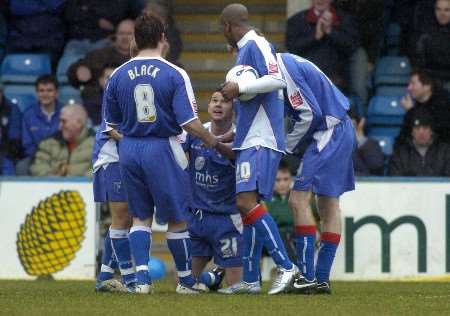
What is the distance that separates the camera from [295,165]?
693 inches

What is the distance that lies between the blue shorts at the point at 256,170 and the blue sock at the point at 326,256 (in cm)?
71

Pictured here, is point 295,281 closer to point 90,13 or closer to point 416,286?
point 416,286

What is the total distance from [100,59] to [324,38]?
2628 millimetres

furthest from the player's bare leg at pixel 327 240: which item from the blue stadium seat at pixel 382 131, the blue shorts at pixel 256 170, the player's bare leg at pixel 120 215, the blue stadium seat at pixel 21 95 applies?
the blue stadium seat at pixel 21 95

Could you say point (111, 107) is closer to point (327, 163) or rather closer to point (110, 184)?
point (110, 184)

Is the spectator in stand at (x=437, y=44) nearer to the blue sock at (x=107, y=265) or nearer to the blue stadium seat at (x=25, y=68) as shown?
the blue stadium seat at (x=25, y=68)

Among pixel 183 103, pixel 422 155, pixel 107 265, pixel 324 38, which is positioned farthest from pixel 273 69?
pixel 324 38

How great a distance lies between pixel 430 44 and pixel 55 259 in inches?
200

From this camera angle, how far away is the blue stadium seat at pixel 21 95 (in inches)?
735

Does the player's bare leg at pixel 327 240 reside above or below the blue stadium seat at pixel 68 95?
below

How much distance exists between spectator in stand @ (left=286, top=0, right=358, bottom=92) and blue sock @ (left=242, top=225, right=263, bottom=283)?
21.1 ft

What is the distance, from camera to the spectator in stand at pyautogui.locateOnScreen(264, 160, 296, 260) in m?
16.3

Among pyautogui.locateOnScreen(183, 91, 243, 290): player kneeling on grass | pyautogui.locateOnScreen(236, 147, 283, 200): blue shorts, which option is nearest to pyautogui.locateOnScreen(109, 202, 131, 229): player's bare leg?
pyautogui.locateOnScreen(183, 91, 243, 290): player kneeling on grass

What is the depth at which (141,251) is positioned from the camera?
11438 millimetres
